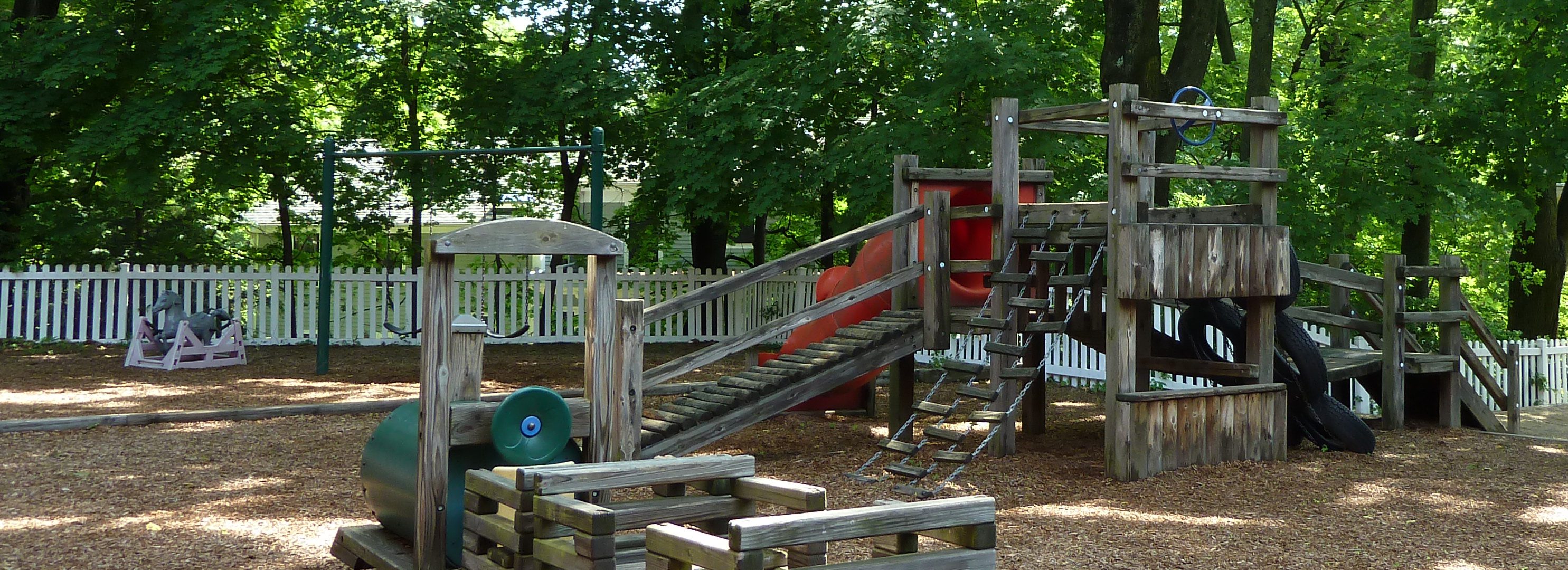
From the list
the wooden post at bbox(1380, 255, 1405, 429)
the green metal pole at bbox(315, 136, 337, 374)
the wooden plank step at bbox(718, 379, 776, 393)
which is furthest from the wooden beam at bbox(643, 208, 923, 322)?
the green metal pole at bbox(315, 136, 337, 374)

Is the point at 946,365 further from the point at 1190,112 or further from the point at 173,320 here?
the point at 173,320

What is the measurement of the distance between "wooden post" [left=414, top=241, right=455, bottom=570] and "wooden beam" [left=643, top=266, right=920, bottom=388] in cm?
185

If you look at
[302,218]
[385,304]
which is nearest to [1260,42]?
[385,304]

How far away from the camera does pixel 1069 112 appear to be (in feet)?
26.9

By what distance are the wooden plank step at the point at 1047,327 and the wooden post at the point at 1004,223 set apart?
380mm

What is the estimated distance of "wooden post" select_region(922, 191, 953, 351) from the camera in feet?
29.3

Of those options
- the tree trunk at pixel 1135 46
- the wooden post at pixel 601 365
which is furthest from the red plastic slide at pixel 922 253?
the wooden post at pixel 601 365

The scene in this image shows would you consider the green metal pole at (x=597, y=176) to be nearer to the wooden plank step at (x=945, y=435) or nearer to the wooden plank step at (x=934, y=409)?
the wooden plank step at (x=934, y=409)

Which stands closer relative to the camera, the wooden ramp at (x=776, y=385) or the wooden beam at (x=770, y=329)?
the wooden beam at (x=770, y=329)

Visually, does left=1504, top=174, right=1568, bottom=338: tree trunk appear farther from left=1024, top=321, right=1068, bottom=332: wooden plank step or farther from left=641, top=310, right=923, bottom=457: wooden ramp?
left=641, top=310, right=923, bottom=457: wooden ramp

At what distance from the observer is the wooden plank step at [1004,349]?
26.7ft

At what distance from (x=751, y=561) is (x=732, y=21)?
16.4 metres

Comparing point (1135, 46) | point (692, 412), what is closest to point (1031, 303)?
point (692, 412)

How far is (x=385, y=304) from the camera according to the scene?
16.8m
